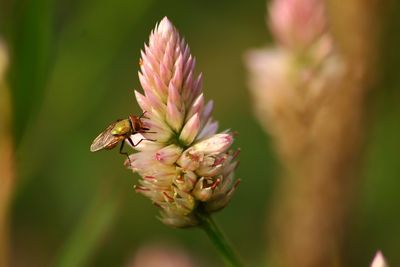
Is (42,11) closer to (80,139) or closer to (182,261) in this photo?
(182,261)

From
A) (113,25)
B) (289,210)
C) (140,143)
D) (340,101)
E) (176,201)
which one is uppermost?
(113,25)

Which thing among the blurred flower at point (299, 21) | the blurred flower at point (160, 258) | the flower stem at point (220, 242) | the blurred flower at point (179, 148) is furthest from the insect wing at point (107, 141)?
the blurred flower at point (299, 21)

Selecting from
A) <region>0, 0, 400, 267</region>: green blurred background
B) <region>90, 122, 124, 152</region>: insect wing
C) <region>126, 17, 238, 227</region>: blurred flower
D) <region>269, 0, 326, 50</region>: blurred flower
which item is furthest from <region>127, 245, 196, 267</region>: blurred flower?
<region>126, 17, 238, 227</region>: blurred flower

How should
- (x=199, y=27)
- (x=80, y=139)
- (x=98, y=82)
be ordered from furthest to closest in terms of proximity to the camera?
(x=199, y=27) < (x=80, y=139) < (x=98, y=82)

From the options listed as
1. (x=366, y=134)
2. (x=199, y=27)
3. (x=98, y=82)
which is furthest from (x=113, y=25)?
(x=199, y=27)

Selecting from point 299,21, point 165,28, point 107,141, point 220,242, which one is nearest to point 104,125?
point 299,21

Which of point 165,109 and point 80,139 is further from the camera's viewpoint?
point 80,139

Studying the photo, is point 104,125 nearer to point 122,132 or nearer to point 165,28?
point 122,132

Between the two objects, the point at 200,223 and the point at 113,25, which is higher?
the point at 113,25
